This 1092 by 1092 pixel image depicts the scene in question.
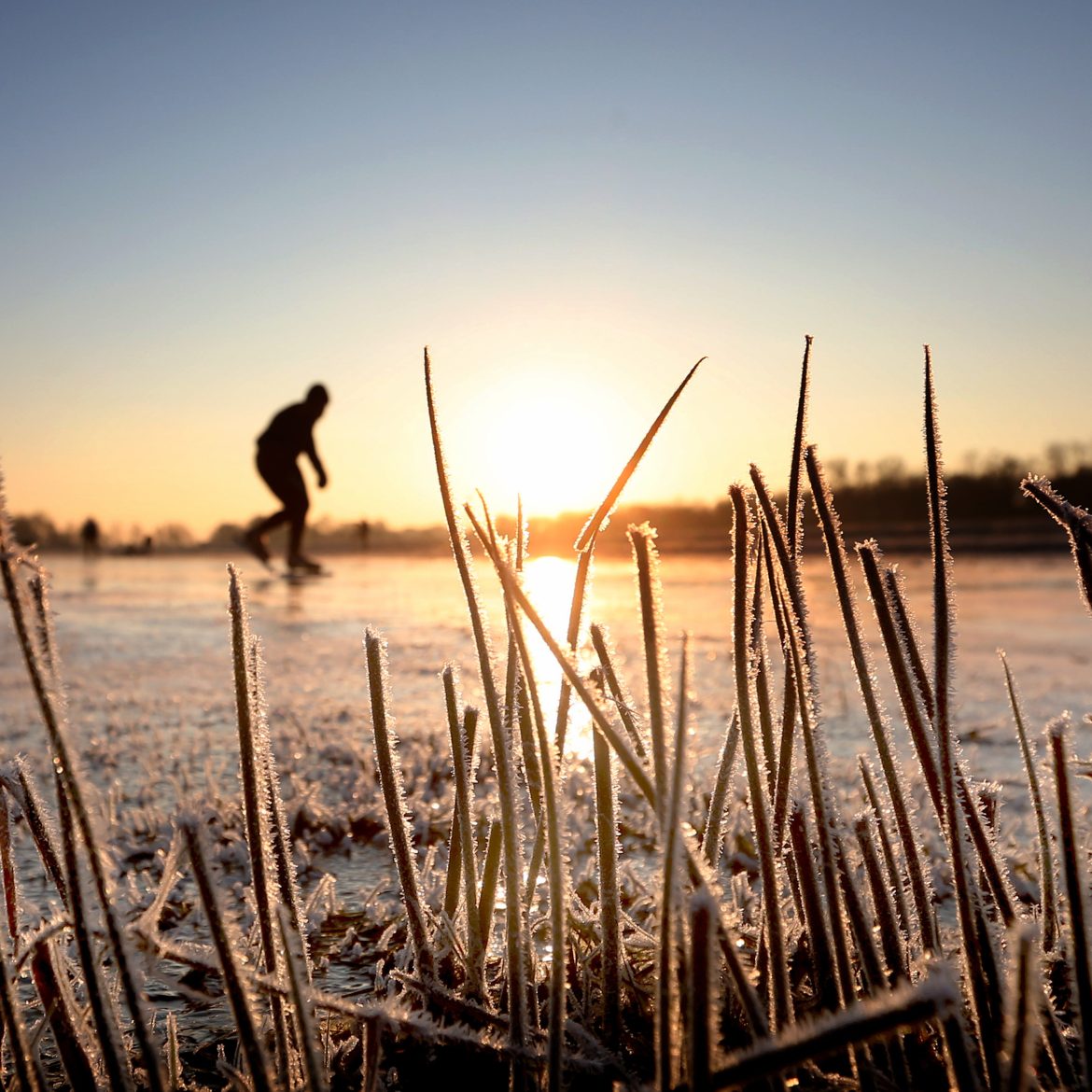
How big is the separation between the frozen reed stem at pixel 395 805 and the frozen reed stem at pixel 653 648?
0.32 metres

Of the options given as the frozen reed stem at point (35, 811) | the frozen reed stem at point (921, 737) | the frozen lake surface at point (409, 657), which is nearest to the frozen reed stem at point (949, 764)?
the frozen reed stem at point (921, 737)

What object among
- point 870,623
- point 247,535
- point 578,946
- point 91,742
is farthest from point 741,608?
point 247,535

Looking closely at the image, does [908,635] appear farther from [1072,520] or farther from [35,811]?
[35,811]

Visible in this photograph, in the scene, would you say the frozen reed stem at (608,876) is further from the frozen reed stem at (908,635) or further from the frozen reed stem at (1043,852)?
the frozen reed stem at (1043,852)

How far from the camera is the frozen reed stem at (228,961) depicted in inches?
31.0

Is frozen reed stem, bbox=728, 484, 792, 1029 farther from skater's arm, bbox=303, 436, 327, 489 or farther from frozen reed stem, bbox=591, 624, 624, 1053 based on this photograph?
skater's arm, bbox=303, 436, 327, 489

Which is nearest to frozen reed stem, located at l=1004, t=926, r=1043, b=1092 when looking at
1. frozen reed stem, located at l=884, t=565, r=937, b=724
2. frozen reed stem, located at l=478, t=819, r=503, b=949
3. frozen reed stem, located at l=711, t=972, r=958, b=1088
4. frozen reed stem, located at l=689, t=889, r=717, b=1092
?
frozen reed stem, located at l=711, t=972, r=958, b=1088

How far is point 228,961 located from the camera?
80 cm

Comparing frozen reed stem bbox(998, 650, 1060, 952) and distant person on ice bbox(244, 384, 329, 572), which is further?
distant person on ice bbox(244, 384, 329, 572)

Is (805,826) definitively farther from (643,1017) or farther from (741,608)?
(643,1017)

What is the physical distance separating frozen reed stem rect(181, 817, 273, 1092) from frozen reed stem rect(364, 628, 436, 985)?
26 cm

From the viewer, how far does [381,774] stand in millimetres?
1091

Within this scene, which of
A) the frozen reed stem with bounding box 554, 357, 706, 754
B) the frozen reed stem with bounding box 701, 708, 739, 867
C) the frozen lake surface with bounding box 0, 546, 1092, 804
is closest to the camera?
the frozen reed stem with bounding box 554, 357, 706, 754

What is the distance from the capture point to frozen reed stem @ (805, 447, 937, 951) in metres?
0.97
